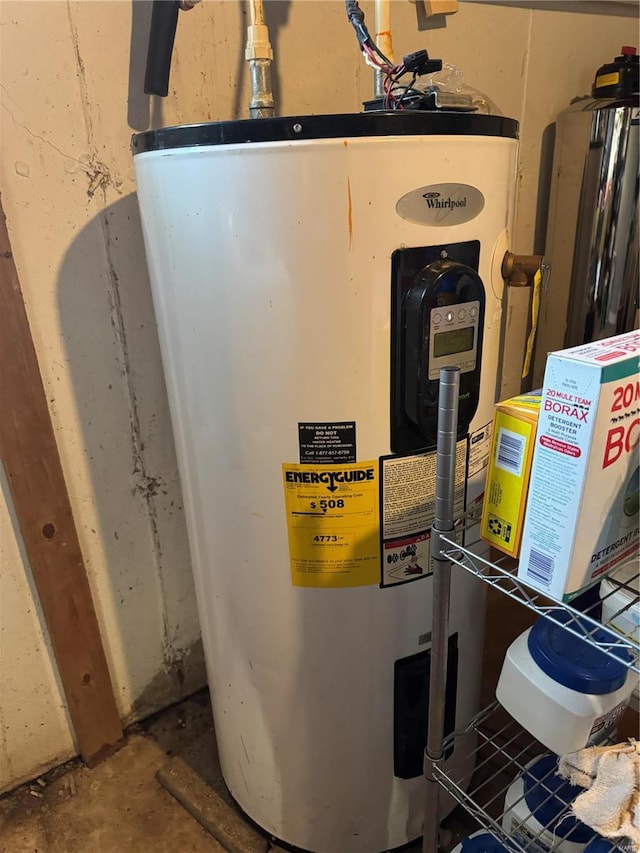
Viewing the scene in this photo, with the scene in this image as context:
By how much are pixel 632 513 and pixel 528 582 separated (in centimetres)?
13

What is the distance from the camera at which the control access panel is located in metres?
0.76

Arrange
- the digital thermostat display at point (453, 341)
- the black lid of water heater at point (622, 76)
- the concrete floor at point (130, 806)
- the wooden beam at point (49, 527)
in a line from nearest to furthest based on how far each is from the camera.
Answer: the digital thermostat display at point (453, 341) → the wooden beam at point (49, 527) → the concrete floor at point (130, 806) → the black lid of water heater at point (622, 76)

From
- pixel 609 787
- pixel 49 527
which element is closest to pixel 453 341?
pixel 609 787

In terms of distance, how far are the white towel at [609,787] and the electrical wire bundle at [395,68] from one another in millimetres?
795

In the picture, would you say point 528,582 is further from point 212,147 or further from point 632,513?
point 212,147

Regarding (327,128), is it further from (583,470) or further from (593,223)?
(593,223)

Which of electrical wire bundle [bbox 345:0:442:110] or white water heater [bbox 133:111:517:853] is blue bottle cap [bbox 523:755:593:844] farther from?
electrical wire bundle [bbox 345:0:442:110]

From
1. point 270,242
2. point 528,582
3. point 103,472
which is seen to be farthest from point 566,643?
point 103,472

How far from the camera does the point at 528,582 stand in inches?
Answer: 26.0

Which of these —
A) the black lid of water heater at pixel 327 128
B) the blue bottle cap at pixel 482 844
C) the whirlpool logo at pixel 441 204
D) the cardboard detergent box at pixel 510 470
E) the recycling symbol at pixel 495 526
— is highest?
the black lid of water heater at pixel 327 128

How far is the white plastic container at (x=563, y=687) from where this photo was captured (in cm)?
76

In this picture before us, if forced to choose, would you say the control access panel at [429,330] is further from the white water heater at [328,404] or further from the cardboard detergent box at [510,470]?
the cardboard detergent box at [510,470]

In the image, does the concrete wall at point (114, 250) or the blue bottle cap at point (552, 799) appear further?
the concrete wall at point (114, 250)

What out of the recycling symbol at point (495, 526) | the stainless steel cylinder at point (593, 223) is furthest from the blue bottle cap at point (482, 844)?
the stainless steel cylinder at point (593, 223)
